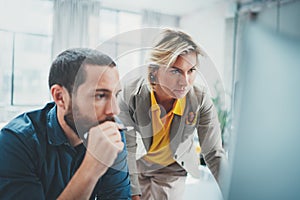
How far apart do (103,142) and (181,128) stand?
219mm

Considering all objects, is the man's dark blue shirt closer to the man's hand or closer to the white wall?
the man's hand

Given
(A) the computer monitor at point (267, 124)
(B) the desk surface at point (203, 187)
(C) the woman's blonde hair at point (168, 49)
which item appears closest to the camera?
(A) the computer monitor at point (267, 124)

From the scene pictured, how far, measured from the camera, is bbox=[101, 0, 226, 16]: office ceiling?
901 mm

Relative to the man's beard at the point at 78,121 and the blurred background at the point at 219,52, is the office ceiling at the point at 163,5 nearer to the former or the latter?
the blurred background at the point at 219,52

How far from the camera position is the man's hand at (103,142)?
69 centimetres

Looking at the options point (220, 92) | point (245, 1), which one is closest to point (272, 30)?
point (245, 1)

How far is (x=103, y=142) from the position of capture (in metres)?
0.70

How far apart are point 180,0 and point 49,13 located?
17.2 inches

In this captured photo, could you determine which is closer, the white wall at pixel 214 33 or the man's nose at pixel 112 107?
the man's nose at pixel 112 107

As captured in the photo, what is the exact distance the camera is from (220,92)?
0.77 meters

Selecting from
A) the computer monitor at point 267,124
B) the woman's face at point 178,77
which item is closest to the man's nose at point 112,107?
the woman's face at point 178,77

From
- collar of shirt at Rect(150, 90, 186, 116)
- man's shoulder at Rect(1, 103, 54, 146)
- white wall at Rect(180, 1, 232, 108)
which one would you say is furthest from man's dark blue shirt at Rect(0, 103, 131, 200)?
white wall at Rect(180, 1, 232, 108)

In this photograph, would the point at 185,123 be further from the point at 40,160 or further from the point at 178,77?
the point at 40,160

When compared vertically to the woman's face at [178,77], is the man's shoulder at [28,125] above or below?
below
